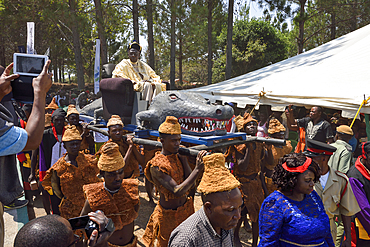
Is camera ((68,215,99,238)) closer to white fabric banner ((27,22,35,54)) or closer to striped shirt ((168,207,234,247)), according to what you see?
striped shirt ((168,207,234,247))

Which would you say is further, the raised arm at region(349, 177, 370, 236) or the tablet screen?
the raised arm at region(349, 177, 370, 236)

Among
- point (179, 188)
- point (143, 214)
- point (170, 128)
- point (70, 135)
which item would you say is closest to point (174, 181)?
point (179, 188)

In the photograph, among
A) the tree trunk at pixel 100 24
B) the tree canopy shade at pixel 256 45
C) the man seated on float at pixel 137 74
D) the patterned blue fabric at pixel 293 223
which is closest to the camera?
the patterned blue fabric at pixel 293 223

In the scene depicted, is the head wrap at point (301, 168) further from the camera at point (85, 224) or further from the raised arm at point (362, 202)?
the camera at point (85, 224)

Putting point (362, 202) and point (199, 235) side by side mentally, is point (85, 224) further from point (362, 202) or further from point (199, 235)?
point (362, 202)

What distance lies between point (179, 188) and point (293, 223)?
1036 mm

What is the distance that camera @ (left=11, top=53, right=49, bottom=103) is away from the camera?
1.58 meters

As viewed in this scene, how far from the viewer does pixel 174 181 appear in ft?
8.71

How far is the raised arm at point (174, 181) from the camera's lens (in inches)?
96.2

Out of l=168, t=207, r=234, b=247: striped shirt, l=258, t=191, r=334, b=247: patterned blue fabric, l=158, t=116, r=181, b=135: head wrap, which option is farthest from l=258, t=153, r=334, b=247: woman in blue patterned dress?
l=158, t=116, r=181, b=135: head wrap

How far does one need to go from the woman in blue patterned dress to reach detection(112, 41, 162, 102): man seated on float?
2682 millimetres

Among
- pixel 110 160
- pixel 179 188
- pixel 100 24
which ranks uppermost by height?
pixel 100 24

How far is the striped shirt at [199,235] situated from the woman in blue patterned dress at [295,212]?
1.93ft

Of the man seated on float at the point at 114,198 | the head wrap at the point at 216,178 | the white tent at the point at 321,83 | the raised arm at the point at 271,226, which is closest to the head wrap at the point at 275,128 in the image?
the white tent at the point at 321,83
